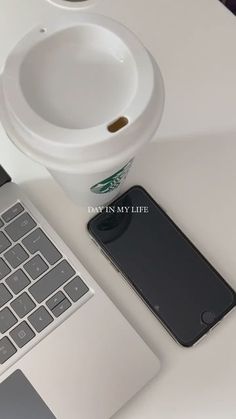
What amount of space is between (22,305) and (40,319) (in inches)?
0.7

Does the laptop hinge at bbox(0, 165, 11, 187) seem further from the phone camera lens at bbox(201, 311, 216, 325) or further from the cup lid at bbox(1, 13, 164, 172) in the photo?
the phone camera lens at bbox(201, 311, 216, 325)

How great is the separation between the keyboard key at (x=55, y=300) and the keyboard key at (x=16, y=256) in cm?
4

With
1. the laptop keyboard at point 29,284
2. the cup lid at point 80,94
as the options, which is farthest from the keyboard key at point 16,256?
the cup lid at point 80,94

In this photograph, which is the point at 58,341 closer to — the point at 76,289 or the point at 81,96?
the point at 76,289

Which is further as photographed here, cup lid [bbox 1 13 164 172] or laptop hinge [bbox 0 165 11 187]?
laptop hinge [bbox 0 165 11 187]

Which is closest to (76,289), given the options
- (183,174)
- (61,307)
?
(61,307)

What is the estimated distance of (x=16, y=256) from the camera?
0.43 meters

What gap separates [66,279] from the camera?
1.40 ft

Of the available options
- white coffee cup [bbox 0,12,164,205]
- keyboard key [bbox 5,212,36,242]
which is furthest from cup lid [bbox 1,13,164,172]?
keyboard key [bbox 5,212,36,242]

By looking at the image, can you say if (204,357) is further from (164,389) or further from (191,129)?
(191,129)

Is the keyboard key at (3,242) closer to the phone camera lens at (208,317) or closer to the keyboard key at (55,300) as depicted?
the keyboard key at (55,300)

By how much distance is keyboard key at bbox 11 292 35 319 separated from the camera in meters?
0.42

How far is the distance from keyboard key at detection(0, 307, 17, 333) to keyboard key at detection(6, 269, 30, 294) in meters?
0.02

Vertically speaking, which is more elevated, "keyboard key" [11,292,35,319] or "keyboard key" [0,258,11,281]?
"keyboard key" [0,258,11,281]
